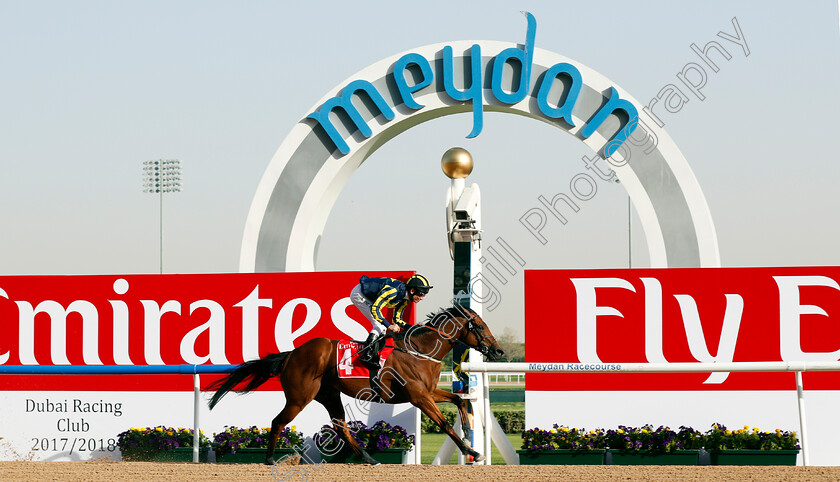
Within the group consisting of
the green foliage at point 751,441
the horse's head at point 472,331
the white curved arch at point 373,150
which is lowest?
the green foliage at point 751,441

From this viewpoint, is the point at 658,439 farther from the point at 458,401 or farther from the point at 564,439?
the point at 458,401

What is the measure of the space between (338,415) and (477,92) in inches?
131

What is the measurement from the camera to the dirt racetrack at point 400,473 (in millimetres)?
5824

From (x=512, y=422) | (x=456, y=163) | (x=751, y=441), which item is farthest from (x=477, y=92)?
(x=512, y=422)

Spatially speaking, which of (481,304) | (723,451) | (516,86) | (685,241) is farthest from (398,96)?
(723,451)

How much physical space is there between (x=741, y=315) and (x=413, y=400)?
9.30 ft

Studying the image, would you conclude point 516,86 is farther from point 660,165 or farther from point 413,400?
point 413,400

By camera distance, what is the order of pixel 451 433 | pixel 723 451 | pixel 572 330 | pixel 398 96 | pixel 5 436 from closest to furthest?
pixel 451 433 → pixel 723 451 → pixel 572 330 → pixel 5 436 → pixel 398 96

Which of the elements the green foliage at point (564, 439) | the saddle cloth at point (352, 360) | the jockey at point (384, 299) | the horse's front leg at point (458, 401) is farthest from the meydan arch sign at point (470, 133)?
the horse's front leg at point (458, 401)

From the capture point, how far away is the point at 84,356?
8.46 m

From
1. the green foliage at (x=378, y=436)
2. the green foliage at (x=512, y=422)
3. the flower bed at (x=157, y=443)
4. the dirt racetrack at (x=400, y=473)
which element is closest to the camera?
the dirt racetrack at (x=400, y=473)

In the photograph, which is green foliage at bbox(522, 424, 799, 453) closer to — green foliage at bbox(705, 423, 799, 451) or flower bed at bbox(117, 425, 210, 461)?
green foliage at bbox(705, 423, 799, 451)

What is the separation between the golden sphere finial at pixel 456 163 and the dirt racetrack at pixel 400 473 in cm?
267

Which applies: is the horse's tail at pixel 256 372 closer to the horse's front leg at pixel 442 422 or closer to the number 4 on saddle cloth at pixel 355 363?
the number 4 on saddle cloth at pixel 355 363
